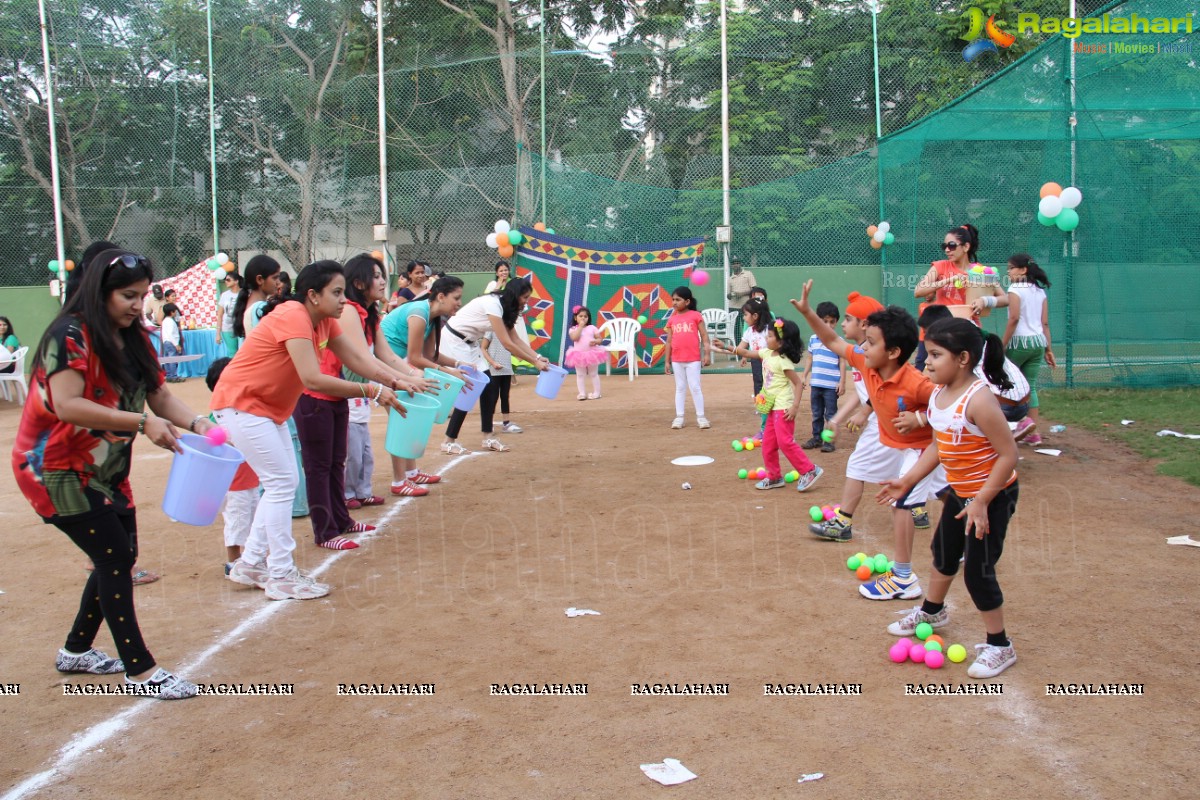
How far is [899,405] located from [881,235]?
41.8 ft

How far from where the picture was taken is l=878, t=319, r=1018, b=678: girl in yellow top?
387 centimetres

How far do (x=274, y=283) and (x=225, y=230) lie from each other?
14.2 metres

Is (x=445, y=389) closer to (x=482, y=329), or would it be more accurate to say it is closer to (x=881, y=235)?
(x=482, y=329)

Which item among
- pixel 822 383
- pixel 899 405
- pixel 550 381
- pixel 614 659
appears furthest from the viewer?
pixel 550 381

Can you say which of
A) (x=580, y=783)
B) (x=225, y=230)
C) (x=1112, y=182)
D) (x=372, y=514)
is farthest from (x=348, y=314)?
(x=225, y=230)

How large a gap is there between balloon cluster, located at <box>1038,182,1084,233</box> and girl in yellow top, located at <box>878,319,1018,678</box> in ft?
28.4

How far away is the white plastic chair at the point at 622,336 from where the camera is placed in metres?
16.5

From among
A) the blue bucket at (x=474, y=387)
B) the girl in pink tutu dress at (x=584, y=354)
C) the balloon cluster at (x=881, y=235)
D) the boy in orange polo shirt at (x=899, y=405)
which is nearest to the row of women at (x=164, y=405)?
the blue bucket at (x=474, y=387)

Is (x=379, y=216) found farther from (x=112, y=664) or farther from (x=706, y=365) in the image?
(x=112, y=664)

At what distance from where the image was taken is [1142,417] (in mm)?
9938

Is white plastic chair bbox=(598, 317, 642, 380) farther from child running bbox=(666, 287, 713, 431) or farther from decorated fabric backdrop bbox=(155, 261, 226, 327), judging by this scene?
decorated fabric backdrop bbox=(155, 261, 226, 327)

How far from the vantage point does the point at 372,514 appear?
7074mm

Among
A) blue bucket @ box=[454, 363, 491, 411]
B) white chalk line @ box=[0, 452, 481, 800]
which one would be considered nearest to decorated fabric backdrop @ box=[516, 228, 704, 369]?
blue bucket @ box=[454, 363, 491, 411]

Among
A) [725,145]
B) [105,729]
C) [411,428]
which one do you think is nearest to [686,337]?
[411,428]
